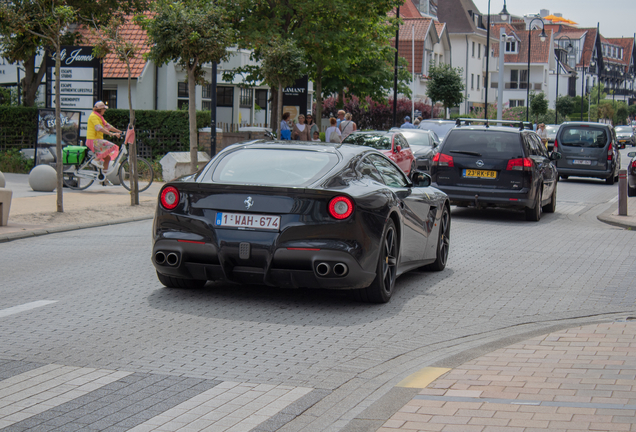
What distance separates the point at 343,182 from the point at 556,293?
8.46 feet

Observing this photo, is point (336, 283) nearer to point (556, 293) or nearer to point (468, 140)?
point (556, 293)

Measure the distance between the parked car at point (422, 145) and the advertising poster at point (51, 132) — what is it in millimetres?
9141

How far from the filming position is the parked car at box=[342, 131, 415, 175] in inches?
872

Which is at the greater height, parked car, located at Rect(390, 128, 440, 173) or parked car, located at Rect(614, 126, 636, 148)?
parked car, located at Rect(614, 126, 636, 148)

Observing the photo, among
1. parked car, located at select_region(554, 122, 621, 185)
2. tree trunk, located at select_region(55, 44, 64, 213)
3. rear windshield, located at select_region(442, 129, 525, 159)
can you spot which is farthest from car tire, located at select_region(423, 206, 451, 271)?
parked car, located at select_region(554, 122, 621, 185)

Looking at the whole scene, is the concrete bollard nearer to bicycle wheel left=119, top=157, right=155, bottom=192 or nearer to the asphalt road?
the asphalt road

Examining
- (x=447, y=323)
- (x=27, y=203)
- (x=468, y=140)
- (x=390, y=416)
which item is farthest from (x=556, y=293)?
(x=27, y=203)

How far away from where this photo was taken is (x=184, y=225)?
286 inches

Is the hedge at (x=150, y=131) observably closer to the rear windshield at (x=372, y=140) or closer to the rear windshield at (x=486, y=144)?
the rear windshield at (x=372, y=140)

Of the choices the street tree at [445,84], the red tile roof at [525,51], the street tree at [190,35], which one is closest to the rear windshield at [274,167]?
the street tree at [190,35]

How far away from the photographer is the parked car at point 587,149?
27.8 m

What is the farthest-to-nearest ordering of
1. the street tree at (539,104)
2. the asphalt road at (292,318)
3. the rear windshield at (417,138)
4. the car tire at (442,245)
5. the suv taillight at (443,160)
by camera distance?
the street tree at (539,104) → the rear windshield at (417,138) → the suv taillight at (443,160) → the car tire at (442,245) → the asphalt road at (292,318)

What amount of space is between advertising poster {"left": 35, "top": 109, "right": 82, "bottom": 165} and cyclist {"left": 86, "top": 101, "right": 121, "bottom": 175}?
3.72 metres

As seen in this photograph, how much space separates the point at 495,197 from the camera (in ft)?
50.9
